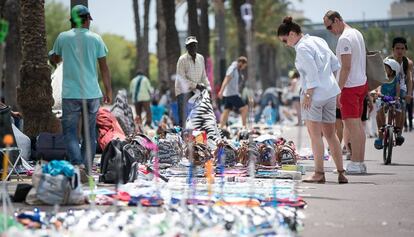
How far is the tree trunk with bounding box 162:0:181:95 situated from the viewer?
3256 centimetres

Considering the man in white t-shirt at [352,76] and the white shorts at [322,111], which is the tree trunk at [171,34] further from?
the white shorts at [322,111]

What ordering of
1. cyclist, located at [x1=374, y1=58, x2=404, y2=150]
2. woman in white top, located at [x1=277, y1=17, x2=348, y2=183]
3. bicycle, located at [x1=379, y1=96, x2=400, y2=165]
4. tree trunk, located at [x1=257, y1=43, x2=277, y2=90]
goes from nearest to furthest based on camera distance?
woman in white top, located at [x1=277, y1=17, x2=348, y2=183] < bicycle, located at [x1=379, y1=96, x2=400, y2=165] < cyclist, located at [x1=374, y1=58, x2=404, y2=150] < tree trunk, located at [x1=257, y1=43, x2=277, y2=90]

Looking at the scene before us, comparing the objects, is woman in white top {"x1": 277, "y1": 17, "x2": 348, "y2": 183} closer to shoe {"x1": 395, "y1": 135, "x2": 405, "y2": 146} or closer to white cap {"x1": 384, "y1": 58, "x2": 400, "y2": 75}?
shoe {"x1": 395, "y1": 135, "x2": 405, "y2": 146}

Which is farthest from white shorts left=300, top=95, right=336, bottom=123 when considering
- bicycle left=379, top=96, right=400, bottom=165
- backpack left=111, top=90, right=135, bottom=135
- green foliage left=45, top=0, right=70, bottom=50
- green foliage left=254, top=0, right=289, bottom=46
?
green foliage left=45, top=0, right=70, bottom=50

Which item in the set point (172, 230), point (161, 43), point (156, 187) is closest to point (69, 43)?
point (156, 187)

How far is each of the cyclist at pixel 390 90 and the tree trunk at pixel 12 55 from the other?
10.5 m

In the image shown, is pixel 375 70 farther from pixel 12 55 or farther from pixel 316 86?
Result: pixel 12 55

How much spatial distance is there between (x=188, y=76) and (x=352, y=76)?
457cm

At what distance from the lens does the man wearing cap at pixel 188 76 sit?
1664 centimetres

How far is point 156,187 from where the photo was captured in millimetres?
9961

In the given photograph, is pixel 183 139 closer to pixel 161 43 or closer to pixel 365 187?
pixel 365 187

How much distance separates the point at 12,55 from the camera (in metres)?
26.8

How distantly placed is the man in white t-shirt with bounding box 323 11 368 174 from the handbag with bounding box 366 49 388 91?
18.5 inches

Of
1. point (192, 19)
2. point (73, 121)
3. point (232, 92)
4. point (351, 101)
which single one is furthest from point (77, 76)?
point (192, 19)
